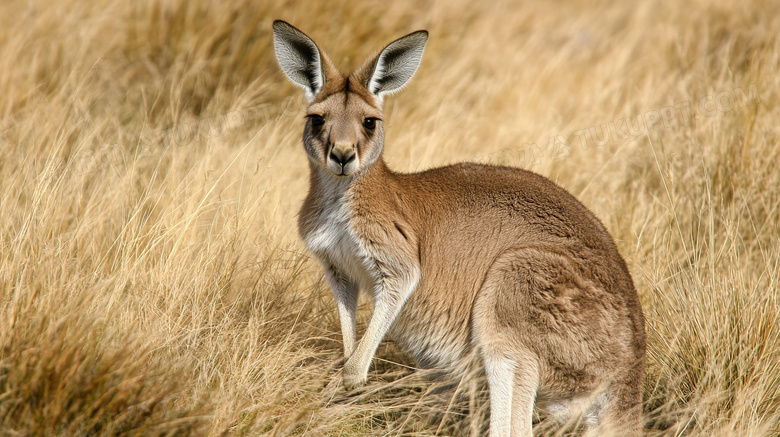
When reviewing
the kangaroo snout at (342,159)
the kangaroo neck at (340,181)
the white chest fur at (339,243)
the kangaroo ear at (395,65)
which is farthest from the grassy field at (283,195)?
the kangaroo ear at (395,65)

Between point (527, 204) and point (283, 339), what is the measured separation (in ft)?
4.50

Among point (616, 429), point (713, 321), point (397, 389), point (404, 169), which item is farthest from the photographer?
point (404, 169)

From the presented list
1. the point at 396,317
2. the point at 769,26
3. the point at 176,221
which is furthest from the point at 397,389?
the point at 769,26

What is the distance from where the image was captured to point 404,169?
17.4ft

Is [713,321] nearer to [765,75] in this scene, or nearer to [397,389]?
[397,389]

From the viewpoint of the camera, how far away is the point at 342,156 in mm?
3398

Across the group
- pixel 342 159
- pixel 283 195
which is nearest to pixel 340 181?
pixel 342 159

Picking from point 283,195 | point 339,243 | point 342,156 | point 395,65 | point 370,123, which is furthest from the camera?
point 283,195

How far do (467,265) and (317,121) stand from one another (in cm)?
100

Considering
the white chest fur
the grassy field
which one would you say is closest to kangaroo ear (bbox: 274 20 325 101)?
the white chest fur

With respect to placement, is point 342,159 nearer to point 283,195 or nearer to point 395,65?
point 395,65

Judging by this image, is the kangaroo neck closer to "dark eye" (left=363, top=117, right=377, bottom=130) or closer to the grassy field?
"dark eye" (left=363, top=117, right=377, bottom=130)

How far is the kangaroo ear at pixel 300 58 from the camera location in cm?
369

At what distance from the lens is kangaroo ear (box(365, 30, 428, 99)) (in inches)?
146
